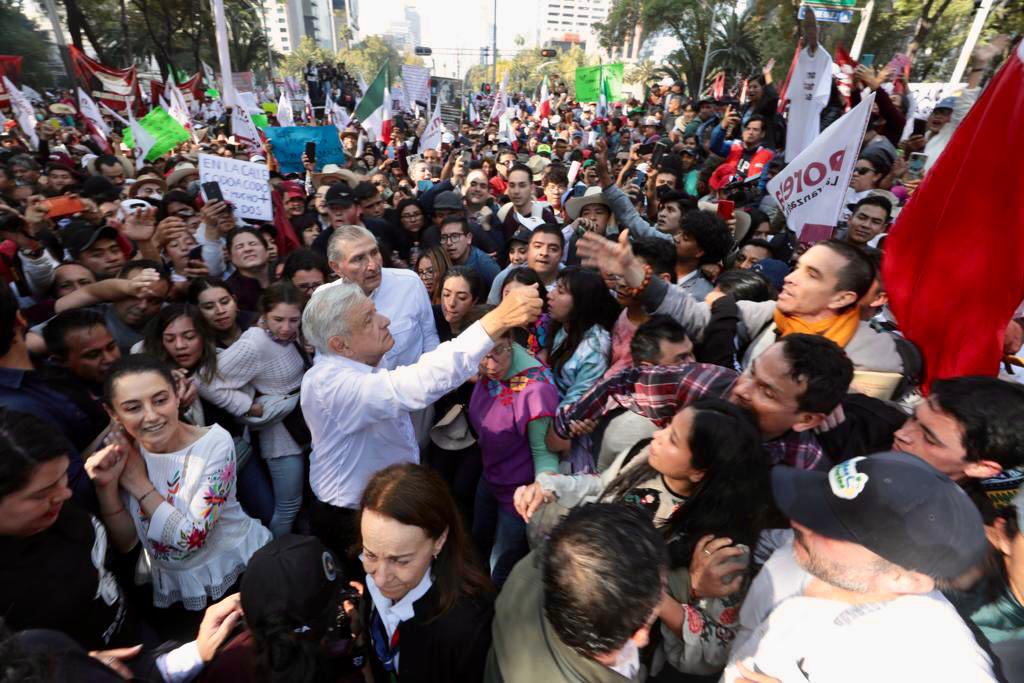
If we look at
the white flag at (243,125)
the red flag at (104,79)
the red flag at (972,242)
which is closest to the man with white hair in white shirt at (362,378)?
the red flag at (972,242)

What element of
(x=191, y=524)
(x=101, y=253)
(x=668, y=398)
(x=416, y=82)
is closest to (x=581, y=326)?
(x=668, y=398)

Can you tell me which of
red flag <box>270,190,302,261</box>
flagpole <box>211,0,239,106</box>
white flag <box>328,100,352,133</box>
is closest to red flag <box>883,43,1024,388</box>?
red flag <box>270,190,302,261</box>

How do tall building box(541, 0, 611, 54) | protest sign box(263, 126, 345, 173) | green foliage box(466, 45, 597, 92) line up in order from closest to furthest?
1. protest sign box(263, 126, 345, 173)
2. green foliage box(466, 45, 597, 92)
3. tall building box(541, 0, 611, 54)

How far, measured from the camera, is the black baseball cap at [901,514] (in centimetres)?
A: 118

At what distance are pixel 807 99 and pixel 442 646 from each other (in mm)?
6377

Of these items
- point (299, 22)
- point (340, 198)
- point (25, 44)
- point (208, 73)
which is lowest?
point (340, 198)

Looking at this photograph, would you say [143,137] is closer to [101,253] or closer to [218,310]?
[101,253]

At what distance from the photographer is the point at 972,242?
2477mm

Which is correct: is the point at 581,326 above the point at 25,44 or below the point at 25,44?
below

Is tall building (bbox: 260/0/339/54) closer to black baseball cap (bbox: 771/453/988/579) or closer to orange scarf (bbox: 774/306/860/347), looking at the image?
orange scarf (bbox: 774/306/860/347)

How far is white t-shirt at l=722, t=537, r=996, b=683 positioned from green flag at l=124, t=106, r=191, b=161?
361 inches

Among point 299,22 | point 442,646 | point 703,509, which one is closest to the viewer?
point 442,646

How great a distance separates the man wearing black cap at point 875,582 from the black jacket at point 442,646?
0.74 metres

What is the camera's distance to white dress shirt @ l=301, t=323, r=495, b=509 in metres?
2.08
